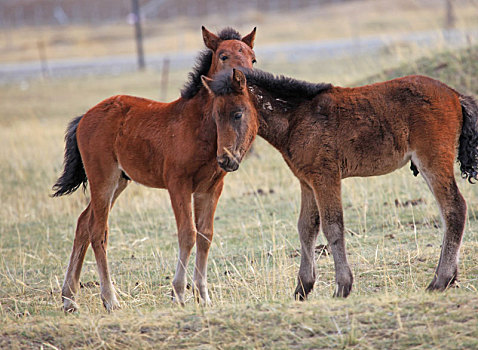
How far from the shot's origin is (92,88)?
29.2 metres

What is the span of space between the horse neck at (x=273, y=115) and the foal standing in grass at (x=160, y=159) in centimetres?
33

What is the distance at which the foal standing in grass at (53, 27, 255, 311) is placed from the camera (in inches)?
235

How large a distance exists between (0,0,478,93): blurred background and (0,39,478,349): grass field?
20.0 ft

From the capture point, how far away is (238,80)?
5.55 meters

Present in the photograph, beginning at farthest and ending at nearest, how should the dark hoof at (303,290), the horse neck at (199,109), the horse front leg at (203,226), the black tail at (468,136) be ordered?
the horse front leg at (203,226) < the horse neck at (199,109) < the dark hoof at (303,290) < the black tail at (468,136)

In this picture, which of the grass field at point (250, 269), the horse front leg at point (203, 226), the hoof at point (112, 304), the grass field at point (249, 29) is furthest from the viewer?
the grass field at point (249, 29)

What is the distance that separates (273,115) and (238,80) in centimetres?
55

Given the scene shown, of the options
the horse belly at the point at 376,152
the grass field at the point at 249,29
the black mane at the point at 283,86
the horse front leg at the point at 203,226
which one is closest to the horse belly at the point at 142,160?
the horse front leg at the point at 203,226

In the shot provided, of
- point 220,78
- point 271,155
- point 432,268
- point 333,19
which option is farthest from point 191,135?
point 333,19

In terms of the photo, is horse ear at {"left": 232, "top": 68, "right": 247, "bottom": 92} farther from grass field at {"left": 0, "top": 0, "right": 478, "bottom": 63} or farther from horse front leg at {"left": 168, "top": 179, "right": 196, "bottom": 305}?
grass field at {"left": 0, "top": 0, "right": 478, "bottom": 63}

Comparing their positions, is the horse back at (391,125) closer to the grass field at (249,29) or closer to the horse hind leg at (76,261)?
the horse hind leg at (76,261)

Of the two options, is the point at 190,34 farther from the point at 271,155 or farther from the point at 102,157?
the point at 102,157

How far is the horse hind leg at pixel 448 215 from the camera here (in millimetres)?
5555

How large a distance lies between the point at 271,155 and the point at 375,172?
7.34 meters
